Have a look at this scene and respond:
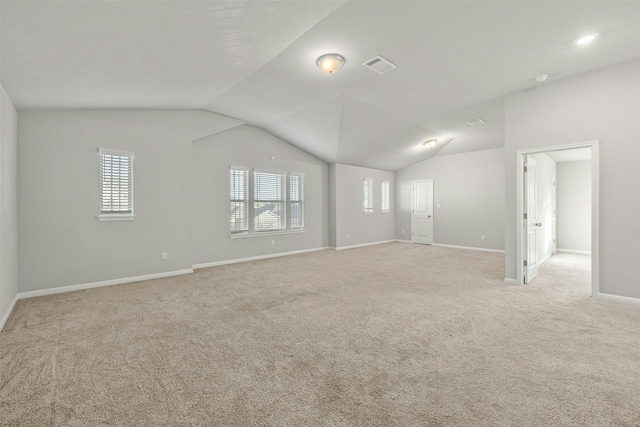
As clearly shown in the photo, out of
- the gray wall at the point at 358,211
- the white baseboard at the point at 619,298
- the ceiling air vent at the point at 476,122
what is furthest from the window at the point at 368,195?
the white baseboard at the point at 619,298

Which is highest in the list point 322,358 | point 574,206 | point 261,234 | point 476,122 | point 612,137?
point 476,122

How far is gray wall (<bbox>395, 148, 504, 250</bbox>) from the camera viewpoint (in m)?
7.73

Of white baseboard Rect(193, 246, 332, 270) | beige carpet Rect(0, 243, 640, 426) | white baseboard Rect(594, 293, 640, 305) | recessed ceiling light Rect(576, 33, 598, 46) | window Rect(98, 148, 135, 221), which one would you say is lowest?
beige carpet Rect(0, 243, 640, 426)

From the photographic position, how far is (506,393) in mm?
1847

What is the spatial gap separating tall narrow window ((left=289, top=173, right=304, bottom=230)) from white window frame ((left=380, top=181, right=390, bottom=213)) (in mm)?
3178

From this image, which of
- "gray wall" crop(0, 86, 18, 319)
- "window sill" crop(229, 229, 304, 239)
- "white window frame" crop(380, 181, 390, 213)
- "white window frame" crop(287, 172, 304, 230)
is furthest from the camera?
"white window frame" crop(380, 181, 390, 213)

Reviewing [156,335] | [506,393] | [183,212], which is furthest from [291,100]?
[506,393]

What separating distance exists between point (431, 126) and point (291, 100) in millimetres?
3447

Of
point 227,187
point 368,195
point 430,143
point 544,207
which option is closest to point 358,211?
point 368,195

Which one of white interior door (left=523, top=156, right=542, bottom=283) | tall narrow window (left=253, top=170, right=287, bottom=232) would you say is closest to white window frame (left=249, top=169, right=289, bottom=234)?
tall narrow window (left=253, top=170, right=287, bottom=232)

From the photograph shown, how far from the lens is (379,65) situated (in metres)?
3.73

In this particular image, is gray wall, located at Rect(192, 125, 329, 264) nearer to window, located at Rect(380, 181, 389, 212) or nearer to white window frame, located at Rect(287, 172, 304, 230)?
white window frame, located at Rect(287, 172, 304, 230)

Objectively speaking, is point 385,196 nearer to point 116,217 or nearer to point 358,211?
point 358,211

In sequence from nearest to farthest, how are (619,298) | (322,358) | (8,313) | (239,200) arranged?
(322,358) → (8,313) → (619,298) → (239,200)
